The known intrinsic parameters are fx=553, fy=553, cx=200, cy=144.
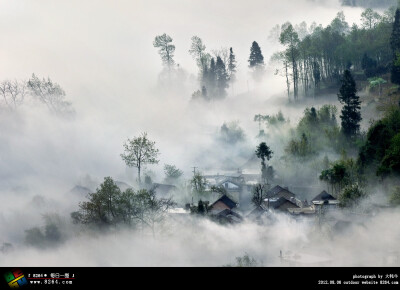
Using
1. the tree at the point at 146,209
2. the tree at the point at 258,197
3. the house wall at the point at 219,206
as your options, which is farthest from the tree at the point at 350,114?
the tree at the point at 146,209

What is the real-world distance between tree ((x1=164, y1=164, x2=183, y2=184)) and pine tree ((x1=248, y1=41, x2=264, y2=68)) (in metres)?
40.6

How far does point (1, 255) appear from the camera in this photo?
224ft

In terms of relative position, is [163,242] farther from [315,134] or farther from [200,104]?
[200,104]

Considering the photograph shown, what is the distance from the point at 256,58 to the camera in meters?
135

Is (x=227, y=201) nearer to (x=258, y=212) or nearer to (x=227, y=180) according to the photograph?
(x=258, y=212)

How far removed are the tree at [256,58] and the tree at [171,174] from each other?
4058 cm

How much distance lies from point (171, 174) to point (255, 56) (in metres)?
43.1

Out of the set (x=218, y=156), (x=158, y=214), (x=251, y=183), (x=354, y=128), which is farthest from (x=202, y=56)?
(x=158, y=214)

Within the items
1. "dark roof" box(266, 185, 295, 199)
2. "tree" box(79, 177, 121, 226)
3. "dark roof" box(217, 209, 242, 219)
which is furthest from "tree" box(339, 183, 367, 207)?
"tree" box(79, 177, 121, 226)

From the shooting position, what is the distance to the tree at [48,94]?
122750mm

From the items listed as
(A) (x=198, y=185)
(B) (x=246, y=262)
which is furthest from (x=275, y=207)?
(B) (x=246, y=262)

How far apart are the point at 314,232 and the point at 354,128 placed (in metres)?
28.3

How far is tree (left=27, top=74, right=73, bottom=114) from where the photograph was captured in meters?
123

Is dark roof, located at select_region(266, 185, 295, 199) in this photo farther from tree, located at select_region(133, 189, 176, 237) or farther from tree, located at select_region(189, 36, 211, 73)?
tree, located at select_region(189, 36, 211, 73)
